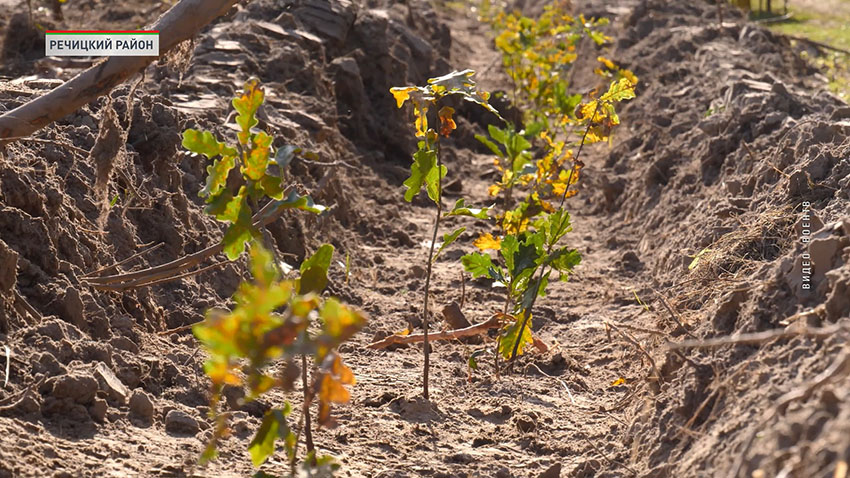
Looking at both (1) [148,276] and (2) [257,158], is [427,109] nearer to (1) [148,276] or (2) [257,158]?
(2) [257,158]

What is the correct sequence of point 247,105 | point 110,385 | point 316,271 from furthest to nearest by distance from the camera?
point 110,385, point 316,271, point 247,105

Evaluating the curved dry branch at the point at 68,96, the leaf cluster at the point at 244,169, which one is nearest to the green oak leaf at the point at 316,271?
the leaf cluster at the point at 244,169

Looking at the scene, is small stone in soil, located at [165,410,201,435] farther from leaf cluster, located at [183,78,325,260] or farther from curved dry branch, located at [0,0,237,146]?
curved dry branch, located at [0,0,237,146]

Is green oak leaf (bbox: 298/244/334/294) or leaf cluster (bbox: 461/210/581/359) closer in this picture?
green oak leaf (bbox: 298/244/334/294)

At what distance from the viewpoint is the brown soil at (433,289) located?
9.04ft

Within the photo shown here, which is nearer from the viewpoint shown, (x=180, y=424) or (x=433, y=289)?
(x=180, y=424)

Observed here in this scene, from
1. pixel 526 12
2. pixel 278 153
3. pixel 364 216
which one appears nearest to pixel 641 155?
pixel 364 216

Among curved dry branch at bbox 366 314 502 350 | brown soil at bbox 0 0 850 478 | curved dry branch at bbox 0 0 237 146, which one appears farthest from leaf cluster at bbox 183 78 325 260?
curved dry branch at bbox 366 314 502 350

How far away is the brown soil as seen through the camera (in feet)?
9.04

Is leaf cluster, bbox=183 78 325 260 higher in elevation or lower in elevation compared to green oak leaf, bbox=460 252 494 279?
higher

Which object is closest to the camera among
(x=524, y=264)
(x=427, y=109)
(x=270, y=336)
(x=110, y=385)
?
(x=270, y=336)

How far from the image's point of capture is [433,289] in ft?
16.7

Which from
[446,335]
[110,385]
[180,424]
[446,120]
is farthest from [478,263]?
[110,385]

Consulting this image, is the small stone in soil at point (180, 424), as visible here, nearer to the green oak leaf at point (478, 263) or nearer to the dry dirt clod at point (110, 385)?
the dry dirt clod at point (110, 385)
